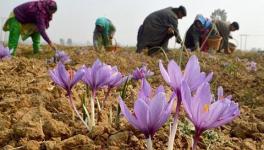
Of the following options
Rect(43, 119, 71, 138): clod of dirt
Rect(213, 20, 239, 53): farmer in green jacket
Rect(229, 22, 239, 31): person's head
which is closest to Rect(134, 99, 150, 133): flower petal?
Rect(43, 119, 71, 138): clod of dirt

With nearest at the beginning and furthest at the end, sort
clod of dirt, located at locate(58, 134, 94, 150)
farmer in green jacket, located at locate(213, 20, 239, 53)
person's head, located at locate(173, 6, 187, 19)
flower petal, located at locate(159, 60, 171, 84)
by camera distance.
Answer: flower petal, located at locate(159, 60, 171, 84) → clod of dirt, located at locate(58, 134, 94, 150) → person's head, located at locate(173, 6, 187, 19) → farmer in green jacket, located at locate(213, 20, 239, 53)

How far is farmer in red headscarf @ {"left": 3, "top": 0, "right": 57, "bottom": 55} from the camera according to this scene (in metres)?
6.82

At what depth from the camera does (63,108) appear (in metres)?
1.99

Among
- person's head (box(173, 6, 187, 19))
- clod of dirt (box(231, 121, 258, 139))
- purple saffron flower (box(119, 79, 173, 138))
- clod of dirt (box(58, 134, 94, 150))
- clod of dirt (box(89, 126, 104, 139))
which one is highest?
person's head (box(173, 6, 187, 19))

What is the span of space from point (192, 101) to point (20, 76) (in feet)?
7.63

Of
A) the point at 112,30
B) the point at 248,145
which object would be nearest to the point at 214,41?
the point at 112,30

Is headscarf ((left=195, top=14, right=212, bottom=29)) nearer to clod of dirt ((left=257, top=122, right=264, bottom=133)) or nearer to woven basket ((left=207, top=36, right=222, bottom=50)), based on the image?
woven basket ((left=207, top=36, right=222, bottom=50))

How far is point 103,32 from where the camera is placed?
30.9 feet

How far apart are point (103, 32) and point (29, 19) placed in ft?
8.38

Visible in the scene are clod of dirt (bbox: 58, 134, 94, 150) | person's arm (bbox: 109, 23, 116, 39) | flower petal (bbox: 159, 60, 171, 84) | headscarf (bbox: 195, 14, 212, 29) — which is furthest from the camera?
headscarf (bbox: 195, 14, 212, 29)

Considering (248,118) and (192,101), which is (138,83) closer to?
(248,118)

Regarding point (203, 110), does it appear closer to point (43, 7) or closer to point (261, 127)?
point (261, 127)

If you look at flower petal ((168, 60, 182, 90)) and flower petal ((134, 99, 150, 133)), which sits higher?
flower petal ((168, 60, 182, 90))

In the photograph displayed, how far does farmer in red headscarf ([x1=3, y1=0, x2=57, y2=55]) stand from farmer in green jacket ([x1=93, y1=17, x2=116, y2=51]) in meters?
2.13
